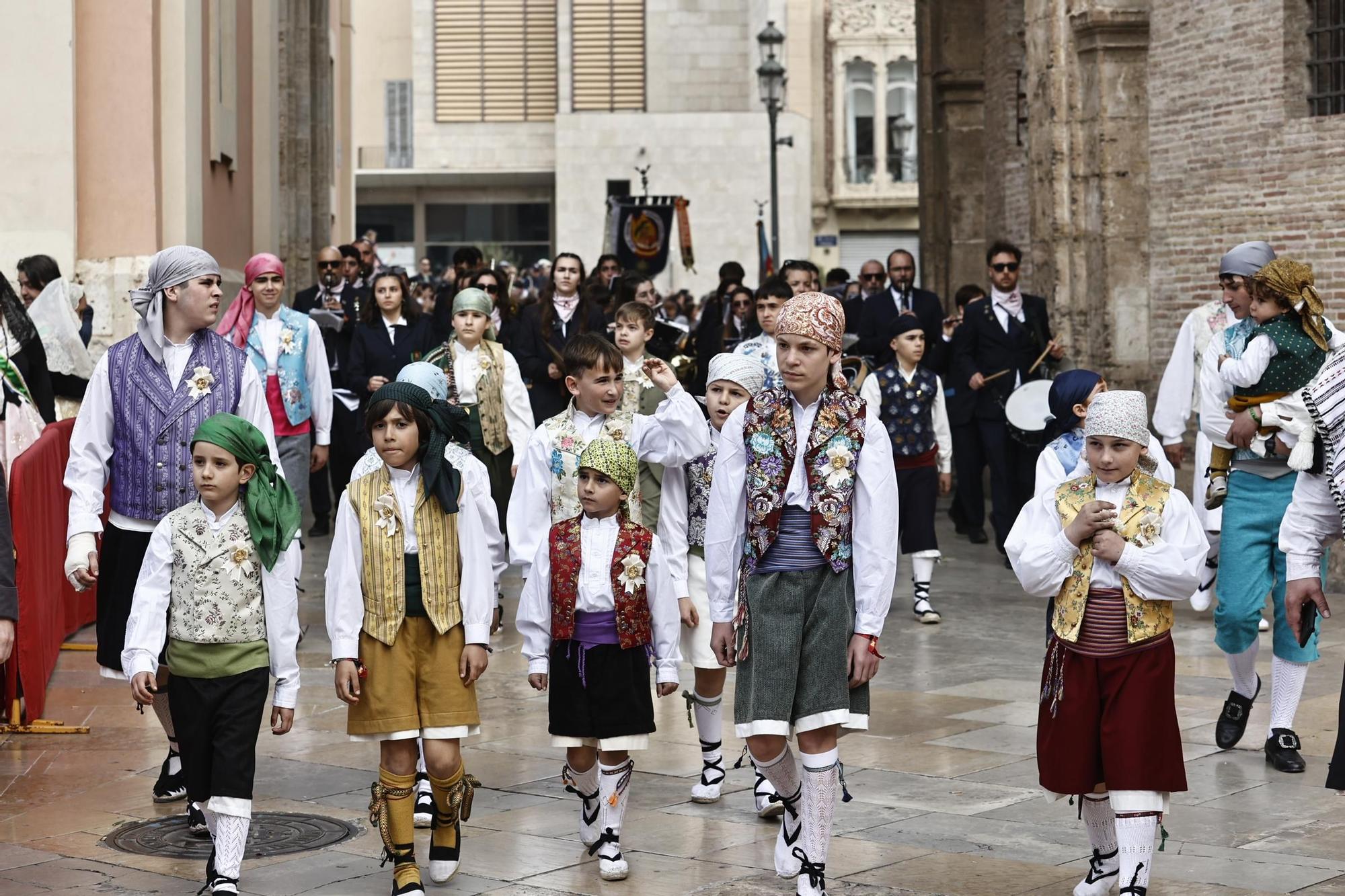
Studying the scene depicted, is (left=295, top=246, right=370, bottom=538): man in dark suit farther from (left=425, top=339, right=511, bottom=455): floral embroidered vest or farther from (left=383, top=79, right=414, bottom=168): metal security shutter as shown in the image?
(left=383, top=79, right=414, bottom=168): metal security shutter

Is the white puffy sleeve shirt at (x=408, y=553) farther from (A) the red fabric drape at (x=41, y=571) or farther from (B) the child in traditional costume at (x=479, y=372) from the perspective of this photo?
(B) the child in traditional costume at (x=479, y=372)

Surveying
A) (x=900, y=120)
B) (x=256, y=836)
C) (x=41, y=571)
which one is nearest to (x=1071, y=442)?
(x=256, y=836)

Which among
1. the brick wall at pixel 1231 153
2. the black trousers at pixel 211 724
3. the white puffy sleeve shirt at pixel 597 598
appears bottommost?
the black trousers at pixel 211 724

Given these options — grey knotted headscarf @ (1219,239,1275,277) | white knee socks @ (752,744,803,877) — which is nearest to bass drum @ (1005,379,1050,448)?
grey knotted headscarf @ (1219,239,1275,277)

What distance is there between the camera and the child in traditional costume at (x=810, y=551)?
5.95 m

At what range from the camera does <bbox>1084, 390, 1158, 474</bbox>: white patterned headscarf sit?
6016 millimetres

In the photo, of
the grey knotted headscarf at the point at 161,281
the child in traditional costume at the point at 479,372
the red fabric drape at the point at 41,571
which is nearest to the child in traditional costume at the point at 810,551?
the grey knotted headscarf at the point at 161,281

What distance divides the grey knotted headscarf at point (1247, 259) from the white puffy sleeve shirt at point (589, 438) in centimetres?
273

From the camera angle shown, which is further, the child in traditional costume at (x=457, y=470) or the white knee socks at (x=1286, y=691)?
the white knee socks at (x=1286, y=691)

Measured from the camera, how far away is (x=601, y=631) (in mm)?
6543

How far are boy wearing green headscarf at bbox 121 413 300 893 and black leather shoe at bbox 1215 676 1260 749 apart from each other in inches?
163

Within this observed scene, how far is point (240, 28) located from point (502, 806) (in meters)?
12.1

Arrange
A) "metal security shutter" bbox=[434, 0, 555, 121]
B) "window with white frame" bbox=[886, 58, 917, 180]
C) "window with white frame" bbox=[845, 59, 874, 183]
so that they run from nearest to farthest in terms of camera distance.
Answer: "metal security shutter" bbox=[434, 0, 555, 121]
"window with white frame" bbox=[845, 59, 874, 183]
"window with white frame" bbox=[886, 58, 917, 180]

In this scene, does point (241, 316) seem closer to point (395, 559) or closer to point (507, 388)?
point (507, 388)
